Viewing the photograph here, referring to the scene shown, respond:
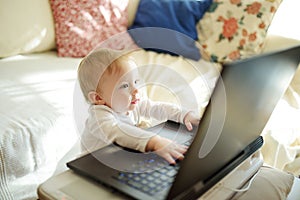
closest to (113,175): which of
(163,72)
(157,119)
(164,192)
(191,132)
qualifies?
(164,192)

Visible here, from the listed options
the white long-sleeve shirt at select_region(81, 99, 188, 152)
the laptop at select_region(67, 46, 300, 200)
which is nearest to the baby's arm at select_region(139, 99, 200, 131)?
the white long-sleeve shirt at select_region(81, 99, 188, 152)

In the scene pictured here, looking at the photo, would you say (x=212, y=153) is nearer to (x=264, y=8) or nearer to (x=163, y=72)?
(x=163, y=72)

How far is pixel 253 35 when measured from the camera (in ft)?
5.88

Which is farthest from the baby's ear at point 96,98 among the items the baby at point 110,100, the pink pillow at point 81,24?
the pink pillow at point 81,24

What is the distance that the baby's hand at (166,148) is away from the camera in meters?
0.69

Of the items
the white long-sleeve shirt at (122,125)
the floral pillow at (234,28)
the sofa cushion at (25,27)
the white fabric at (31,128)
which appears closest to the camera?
the white long-sleeve shirt at (122,125)

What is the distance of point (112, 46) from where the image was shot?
1.17 metres

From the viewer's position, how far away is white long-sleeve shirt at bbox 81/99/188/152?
765mm

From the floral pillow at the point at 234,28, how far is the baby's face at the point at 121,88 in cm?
100

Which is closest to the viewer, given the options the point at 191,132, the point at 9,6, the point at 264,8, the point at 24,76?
the point at 191,132

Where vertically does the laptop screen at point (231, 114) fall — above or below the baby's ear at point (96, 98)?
above

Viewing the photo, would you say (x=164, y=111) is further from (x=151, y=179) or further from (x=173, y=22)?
(x=173, y=22)

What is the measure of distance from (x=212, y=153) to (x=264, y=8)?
142cm

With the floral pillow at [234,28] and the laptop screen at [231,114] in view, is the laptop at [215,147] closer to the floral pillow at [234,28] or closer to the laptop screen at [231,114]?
the laptop screen at [231,114]
